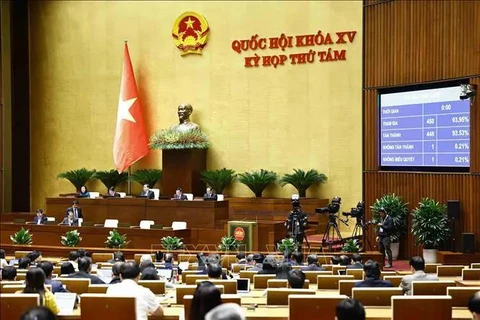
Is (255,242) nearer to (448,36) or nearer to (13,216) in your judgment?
(448,36)

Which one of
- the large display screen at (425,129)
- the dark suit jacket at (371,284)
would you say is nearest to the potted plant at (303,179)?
the large display screen at (425,129)

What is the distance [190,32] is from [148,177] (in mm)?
4084

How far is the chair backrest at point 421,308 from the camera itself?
205 inches

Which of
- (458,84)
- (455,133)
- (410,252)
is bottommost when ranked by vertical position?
(410,252)

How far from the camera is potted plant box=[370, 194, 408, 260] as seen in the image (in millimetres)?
15320

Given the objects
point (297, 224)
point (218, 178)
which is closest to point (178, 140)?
point (218, 178)

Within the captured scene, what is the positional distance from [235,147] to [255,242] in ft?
15.9

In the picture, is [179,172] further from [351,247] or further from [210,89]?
[351,247]

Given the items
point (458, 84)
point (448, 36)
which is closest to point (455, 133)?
point (458, 84)

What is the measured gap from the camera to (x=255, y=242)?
15477 mm

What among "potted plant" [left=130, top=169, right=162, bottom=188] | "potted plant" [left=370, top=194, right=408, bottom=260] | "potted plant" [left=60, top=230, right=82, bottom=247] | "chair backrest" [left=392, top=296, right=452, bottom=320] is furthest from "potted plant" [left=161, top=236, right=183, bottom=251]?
"chair backrest" [left=392, top=296, right=452, bottom=320]

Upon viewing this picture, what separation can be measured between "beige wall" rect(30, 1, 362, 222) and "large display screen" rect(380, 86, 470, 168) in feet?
7.13

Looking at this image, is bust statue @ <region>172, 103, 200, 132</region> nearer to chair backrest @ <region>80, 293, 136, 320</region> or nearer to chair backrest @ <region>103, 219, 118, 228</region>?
chair backrest @ <region>103, 219, 118, 228</region>

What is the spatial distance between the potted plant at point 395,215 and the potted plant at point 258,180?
3.71 m
